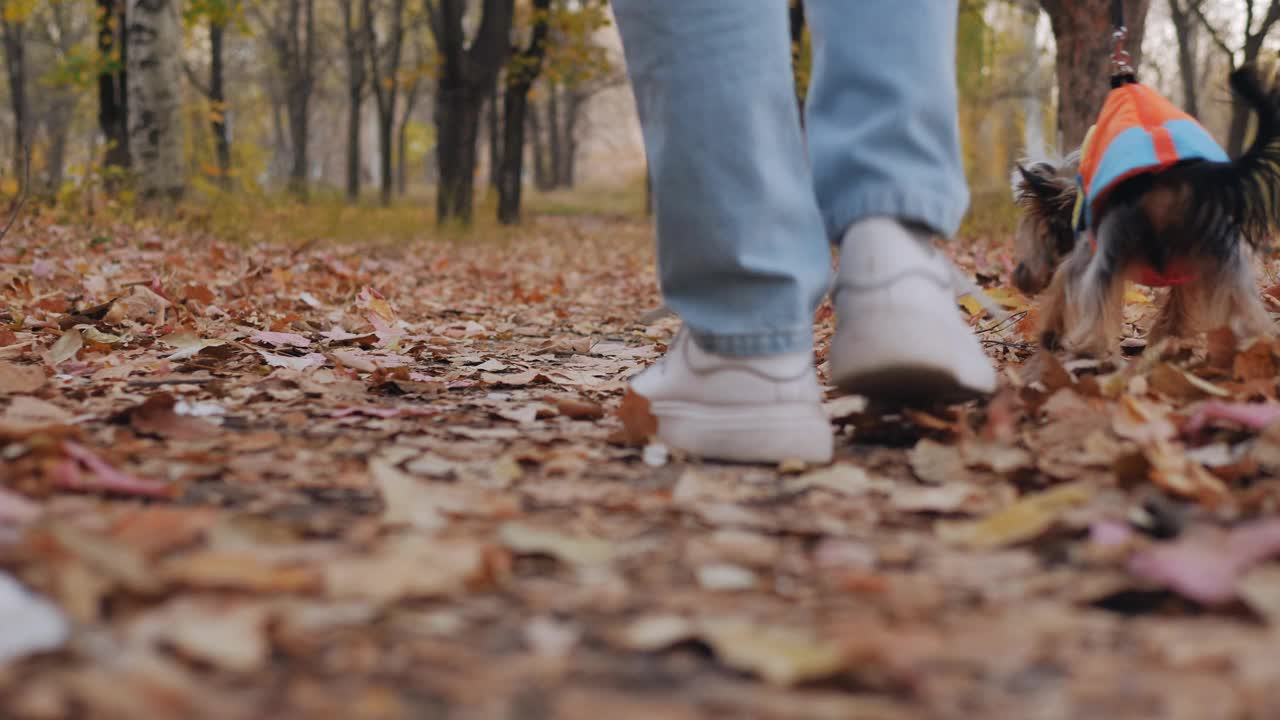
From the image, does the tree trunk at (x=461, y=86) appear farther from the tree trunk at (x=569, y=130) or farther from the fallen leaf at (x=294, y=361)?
the tree trunk at (x=569, y=130)

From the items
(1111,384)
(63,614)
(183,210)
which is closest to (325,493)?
(63,614)

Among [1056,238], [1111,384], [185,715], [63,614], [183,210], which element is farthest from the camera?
[183,210]

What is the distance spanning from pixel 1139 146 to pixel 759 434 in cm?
131

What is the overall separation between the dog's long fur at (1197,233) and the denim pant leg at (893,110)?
0.79m

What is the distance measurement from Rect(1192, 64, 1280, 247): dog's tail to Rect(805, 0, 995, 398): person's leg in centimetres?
86

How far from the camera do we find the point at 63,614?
2.98 ft

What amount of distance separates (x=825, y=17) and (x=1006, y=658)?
1275 mm

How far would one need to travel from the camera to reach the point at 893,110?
178cm

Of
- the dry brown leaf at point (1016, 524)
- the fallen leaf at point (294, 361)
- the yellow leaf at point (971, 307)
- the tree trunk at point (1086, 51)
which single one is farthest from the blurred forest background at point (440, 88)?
the dry brown leaf at point (1016, 524)

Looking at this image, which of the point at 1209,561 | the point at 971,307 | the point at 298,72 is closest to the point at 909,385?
the point at 1209,561

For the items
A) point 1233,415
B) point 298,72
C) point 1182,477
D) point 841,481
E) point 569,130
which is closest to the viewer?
point 1182,477

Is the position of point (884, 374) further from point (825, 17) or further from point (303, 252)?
point (303, 252)

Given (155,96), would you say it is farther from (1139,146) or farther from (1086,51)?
(1139,146)

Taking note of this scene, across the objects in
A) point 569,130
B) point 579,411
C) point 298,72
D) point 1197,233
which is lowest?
point 579,411
